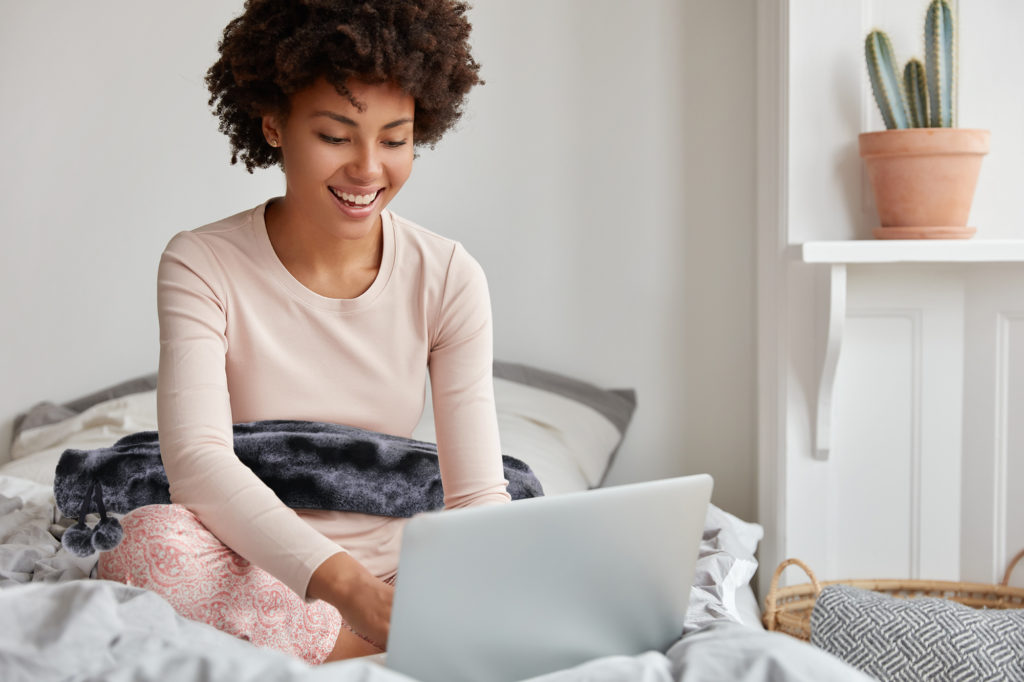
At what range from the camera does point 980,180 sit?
5.79 ft

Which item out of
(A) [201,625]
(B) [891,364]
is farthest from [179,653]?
(B) [891,364]

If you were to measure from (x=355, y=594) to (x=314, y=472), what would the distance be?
0.34m

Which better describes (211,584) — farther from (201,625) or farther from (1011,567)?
(1011,567)

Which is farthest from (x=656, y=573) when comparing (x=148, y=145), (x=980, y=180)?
(x=148, y=145)

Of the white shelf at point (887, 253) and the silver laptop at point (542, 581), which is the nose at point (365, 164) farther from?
the white shelf at point (887, 253)

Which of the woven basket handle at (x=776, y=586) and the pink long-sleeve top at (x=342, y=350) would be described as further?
the woven basket handle at (x=776, y=586)

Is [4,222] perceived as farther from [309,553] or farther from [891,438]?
[891,438]

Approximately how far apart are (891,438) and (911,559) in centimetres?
23

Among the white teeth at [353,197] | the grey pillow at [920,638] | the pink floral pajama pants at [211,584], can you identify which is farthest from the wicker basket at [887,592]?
the white teeth at [353,197]

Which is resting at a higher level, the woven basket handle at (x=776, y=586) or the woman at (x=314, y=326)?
the woman at (x=314, y=326)

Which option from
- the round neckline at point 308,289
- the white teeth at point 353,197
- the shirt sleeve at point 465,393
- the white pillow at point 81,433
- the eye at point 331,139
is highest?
the eye at point 331,139

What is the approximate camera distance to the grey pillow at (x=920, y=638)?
1.42 m

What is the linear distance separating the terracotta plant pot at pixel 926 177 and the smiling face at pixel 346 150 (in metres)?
0.89

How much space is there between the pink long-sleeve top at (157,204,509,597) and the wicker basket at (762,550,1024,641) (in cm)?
77
